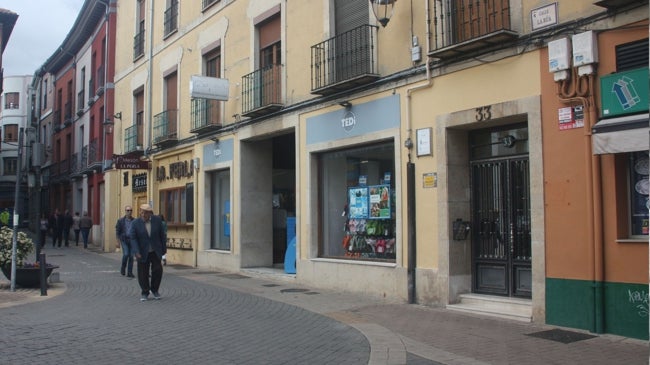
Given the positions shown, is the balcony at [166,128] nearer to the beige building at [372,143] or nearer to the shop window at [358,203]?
the beige building at [372,143]

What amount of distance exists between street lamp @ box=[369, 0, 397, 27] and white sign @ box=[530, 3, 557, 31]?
2.65 metres

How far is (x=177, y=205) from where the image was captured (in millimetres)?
18547

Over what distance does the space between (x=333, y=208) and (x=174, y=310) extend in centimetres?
420

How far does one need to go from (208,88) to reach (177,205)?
211 inches

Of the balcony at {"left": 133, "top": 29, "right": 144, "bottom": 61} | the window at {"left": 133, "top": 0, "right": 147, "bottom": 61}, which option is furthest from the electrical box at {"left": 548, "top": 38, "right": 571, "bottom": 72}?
the window at {"left": 133, "top": 0, "right": 147, "bottom": 61}

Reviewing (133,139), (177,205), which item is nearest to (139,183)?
(133,139)

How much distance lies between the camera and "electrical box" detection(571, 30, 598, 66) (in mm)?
7117

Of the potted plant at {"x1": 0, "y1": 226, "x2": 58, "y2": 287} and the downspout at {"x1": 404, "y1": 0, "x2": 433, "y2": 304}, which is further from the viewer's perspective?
the potted plant at {"x1": 0, "y1": 226, "x2": 58, "y2": 287}

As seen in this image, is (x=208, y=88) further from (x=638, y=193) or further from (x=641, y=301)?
(x=641, y=301)

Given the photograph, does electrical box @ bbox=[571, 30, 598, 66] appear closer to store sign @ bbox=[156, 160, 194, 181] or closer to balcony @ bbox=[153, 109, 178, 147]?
store sign @ bbox=[156, 160, 194, 181]

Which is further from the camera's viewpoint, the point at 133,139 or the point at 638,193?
the point at 133,139

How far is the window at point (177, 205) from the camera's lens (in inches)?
688

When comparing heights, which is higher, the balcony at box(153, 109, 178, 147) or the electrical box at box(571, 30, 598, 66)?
the balcony at box(153, 109, 178, 147)

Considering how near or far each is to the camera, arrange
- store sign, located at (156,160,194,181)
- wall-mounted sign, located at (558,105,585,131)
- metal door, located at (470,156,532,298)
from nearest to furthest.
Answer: wall-mounted sign, located at (558,105,585,131), metal door, located at (470,156,532,298), store sign, located at (156,160,194,181)
